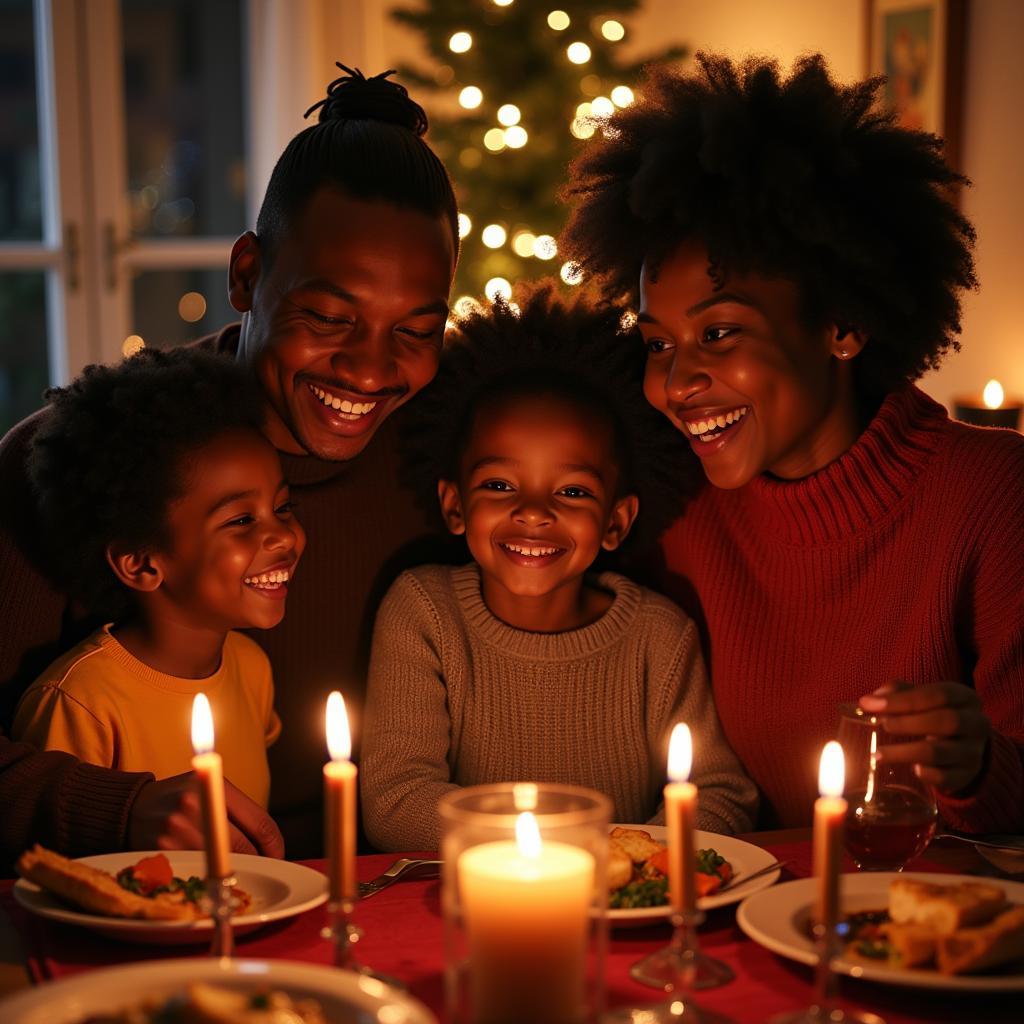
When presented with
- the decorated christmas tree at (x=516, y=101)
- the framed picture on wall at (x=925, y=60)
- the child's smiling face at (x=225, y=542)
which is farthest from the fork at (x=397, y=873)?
the framed picture on wall at (x=925, y=60)

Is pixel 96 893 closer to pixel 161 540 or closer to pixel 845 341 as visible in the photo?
pixel 161 540

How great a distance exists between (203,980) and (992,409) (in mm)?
3602

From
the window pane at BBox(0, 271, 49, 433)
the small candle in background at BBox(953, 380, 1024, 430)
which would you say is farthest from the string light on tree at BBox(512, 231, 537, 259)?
the window pane at BBox(0, 271, 49, 433)

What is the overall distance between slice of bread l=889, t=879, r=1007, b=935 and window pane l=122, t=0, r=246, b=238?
17.3ft

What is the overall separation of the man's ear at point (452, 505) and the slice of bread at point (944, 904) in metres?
1.12

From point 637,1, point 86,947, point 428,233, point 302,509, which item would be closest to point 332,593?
point 302,509

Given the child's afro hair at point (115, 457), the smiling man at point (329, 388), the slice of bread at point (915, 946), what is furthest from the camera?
the smiling man at point (329, 388)

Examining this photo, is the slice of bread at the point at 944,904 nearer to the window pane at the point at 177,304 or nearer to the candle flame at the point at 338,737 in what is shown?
the candle flame at the point at 338,737

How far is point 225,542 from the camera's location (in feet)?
6.97

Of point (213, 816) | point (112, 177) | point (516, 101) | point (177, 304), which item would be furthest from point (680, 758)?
point (177, 304)

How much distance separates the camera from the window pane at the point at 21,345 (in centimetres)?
585

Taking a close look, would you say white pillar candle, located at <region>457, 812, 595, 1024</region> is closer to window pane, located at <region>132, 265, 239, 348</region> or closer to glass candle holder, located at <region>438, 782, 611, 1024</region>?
glass candle holder, located at <region>438, 782, 611, 1024</region>

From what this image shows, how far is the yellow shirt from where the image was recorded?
1989 mm

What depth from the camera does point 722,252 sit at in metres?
2.04
